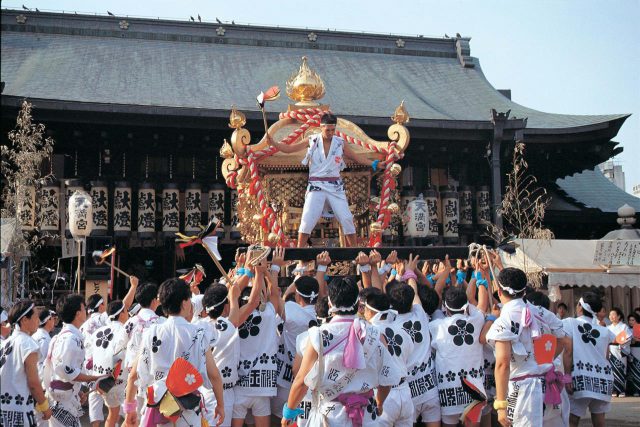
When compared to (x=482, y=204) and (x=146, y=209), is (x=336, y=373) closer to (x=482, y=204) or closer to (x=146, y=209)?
(x=146, y=209)

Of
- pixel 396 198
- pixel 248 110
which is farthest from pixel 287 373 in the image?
pixel 248 110

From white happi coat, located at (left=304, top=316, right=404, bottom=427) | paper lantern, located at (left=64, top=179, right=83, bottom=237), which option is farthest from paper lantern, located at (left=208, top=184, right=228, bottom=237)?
white happi coat, located at (left=304, top=316, right=404, bottom=427)

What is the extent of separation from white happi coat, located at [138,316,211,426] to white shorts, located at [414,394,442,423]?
2139 millimetres

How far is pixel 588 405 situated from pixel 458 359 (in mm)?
2275

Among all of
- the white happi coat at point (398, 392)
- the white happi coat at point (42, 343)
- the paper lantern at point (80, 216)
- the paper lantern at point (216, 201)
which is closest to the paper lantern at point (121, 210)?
the paper lantern at point (80, 216)

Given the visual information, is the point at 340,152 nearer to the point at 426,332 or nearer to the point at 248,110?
the point at 426,332

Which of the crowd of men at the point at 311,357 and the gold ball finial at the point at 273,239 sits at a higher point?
the gold ball finial at the point at 273,239

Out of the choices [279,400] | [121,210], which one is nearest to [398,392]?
[279,400]

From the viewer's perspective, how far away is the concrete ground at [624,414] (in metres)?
9.08

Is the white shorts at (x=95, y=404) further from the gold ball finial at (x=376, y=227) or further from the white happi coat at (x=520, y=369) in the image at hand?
the white happi coat at (x=520, y=369)

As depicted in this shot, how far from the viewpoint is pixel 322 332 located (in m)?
4.78

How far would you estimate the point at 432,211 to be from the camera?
54.6 feet

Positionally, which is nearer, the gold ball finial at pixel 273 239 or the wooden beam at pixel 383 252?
the wooden beam at pixel 383 252

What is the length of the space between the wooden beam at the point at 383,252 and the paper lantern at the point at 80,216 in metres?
7.46
